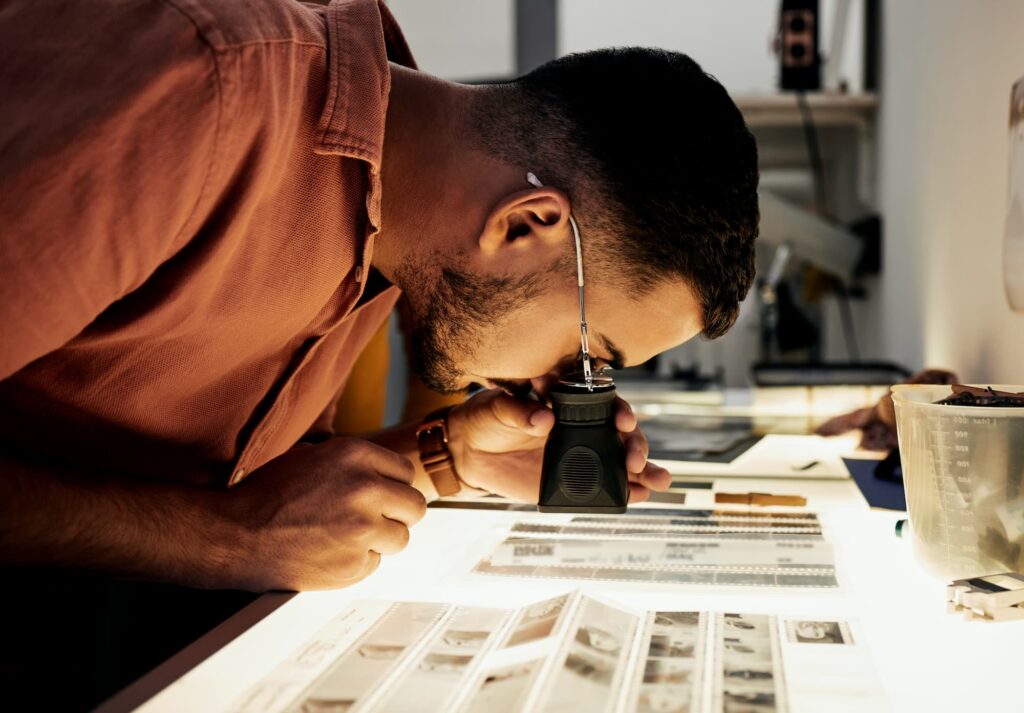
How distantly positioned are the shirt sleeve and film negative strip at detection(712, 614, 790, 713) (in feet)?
1.69

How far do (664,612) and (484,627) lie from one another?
144 millimetres

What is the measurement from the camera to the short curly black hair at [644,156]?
A: 861 millimetres

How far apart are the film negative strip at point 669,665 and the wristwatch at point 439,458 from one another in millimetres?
477

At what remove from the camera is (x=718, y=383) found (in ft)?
9.05

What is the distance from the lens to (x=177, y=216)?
0.69 metres

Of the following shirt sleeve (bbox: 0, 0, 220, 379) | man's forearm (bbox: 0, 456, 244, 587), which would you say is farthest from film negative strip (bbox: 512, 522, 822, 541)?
shirt sleeve (bbox: 0, 0, 220, 379)

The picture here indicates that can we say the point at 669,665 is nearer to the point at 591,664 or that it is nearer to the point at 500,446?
the point at 591,664

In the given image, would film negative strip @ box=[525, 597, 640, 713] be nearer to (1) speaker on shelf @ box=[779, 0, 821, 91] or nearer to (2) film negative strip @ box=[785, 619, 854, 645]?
(2) film negative strip @ box=[785, 619, 854, 645]

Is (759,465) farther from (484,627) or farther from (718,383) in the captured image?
(718,383)

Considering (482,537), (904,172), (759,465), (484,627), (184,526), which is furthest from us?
(904,172)

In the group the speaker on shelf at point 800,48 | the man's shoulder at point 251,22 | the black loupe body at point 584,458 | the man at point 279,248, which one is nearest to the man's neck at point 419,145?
the man at point 279,248

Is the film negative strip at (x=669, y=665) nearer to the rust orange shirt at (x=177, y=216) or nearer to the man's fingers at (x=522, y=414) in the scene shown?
the man's fingers at (x=522, y=414)

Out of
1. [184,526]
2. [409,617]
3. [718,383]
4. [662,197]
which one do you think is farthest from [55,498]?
[718,383]

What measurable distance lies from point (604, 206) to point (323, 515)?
A: 0.40m
